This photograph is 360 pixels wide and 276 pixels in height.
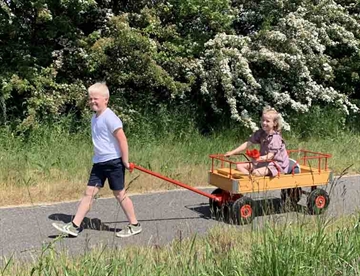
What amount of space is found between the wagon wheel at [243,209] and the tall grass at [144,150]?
6.32 ft

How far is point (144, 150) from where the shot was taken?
32.6 feet

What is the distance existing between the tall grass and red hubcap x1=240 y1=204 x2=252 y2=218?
6.44ft

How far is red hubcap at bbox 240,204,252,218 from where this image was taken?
6543mm

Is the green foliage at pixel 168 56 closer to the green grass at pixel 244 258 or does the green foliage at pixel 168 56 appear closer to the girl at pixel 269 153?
the girl at pixel 269 153

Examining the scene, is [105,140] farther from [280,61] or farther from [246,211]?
[280,61]

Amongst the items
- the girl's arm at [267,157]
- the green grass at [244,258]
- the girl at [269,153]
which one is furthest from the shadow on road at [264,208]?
the green grass at [244,258]

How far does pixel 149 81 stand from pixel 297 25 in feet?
10.5

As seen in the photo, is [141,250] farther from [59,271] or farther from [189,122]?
[189,122]

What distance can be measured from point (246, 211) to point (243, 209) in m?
0.05

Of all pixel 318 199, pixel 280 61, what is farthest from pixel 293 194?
pixel 280 61

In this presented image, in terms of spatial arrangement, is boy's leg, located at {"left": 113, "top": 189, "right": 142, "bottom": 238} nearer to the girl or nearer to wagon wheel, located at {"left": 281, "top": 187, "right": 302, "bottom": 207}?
the girl

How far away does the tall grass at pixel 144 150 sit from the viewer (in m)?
7.97

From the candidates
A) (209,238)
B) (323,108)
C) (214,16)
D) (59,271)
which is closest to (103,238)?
(209,238)

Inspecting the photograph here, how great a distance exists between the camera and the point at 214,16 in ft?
37.3
